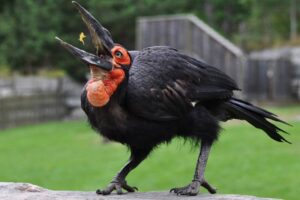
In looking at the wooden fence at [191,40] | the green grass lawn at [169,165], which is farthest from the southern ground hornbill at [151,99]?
the wooden fence at [191,40]

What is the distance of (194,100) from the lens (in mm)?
3355

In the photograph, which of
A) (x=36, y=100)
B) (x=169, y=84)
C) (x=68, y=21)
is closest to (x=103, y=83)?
(x=169, y=84)

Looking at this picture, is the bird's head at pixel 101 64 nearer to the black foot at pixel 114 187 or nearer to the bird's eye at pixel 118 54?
the bird's eye at pixel 118 54

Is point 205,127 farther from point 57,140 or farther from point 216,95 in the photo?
point 57,140

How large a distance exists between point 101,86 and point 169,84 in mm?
426

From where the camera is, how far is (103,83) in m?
2.99

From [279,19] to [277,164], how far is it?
89.3ft

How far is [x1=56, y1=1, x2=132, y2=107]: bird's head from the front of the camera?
9.67 feet

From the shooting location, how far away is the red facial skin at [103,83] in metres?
2.98

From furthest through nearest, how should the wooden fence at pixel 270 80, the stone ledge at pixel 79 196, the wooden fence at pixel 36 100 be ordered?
the wooden fence at pixel 270 80, the wooden fence at pixel 36 100, the stone ledge at pixel 79 196

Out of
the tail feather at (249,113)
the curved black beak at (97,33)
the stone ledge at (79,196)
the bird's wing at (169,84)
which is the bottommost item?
the stone ledge at (79,196)

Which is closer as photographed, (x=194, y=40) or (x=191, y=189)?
(x=191, y=189)

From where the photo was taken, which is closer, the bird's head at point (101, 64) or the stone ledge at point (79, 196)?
the bird's head at point (101, 64)

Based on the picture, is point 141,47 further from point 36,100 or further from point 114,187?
point 114,187
